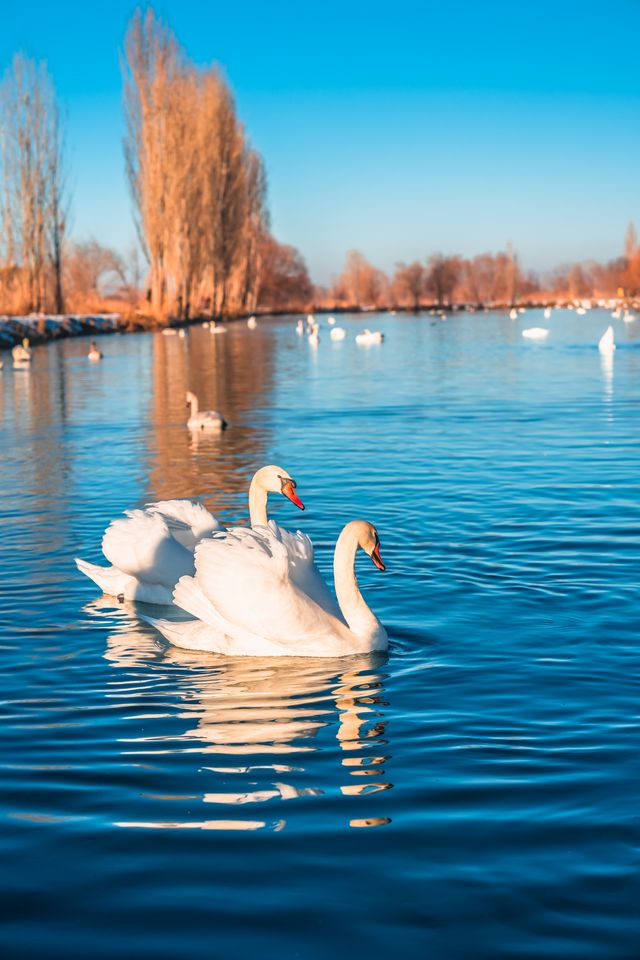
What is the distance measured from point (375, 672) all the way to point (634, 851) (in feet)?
7.46

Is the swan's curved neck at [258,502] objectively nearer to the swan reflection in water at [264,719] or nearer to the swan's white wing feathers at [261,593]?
the swan reflection in water at [264,719]

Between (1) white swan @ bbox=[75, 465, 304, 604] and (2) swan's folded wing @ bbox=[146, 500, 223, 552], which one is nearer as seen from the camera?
(1) white swan @ bbox=[75, 465, 304, 604]

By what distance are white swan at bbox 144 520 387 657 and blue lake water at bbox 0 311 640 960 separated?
15 cm

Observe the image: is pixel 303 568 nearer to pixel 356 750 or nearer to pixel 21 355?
pixel 356 750

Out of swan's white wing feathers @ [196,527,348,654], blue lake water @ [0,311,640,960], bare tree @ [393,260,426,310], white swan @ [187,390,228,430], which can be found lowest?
blue lake water @ [0,311,640,960]

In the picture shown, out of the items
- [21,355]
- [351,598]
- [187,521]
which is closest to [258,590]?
[351,598]

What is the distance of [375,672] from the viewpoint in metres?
6.05

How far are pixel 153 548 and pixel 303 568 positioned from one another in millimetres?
1351

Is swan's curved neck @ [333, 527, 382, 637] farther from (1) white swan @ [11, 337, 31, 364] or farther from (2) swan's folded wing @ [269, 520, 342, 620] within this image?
(1) white swan @ [11, 337, 31, 364]

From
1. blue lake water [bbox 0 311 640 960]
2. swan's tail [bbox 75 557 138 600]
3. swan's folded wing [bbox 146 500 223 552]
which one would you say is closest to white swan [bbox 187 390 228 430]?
blue lake water [bbox 0 311 640 960]

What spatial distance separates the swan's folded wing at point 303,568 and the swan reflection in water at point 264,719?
33cm

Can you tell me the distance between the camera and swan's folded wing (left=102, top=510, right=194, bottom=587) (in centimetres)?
718

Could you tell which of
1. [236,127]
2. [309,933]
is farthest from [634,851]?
[236,127]

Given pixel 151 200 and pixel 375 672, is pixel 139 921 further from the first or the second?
pixel 151 200
